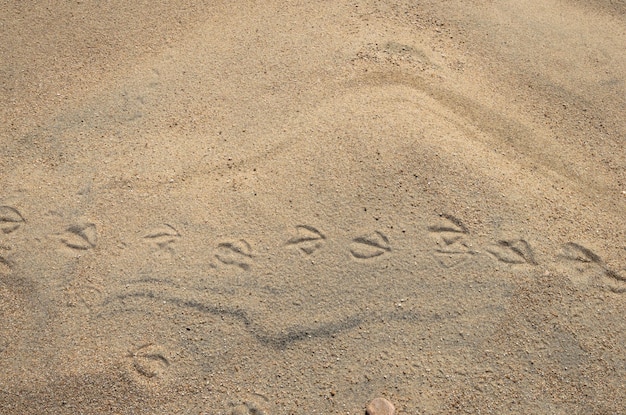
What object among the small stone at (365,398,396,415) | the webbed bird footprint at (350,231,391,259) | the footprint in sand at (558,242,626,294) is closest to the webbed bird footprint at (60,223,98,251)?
the webbed bird footprint at (350,231,391,259)

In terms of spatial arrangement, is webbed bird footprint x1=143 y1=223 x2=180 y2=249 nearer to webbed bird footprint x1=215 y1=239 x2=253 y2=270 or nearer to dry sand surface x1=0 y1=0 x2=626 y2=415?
dry sand surface x1=0 y1=0 x2=626 y2=415

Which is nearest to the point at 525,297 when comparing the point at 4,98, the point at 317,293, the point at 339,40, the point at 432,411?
the point at 432,411

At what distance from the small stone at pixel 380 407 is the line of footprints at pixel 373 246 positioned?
663 mm

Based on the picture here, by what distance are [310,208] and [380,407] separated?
3.30 feet

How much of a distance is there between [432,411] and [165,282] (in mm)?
1371

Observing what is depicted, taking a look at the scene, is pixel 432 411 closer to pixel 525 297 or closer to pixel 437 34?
pixel 525 297

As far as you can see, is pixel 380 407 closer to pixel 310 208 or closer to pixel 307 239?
pixel 307 239

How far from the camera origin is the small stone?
2.30 metres

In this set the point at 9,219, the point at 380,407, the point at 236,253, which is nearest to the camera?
the point at 380,407

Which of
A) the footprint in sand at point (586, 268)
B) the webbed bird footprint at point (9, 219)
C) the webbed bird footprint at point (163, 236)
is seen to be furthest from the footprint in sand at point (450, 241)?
the webbed bird footprint at point (9, 219)

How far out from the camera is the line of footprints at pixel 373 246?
2.60m

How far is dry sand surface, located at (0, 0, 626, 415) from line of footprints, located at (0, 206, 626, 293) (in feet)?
0.04

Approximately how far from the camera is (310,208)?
8.88ft

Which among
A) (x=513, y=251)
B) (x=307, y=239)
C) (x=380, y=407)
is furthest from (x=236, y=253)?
(x=513, y=251)
